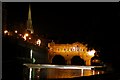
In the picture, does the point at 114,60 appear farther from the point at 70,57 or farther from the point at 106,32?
the point at 70,57

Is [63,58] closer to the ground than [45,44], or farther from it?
closer to the ground

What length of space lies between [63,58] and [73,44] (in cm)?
420

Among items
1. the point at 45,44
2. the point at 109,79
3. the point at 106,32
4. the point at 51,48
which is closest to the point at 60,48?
the point at 51,48

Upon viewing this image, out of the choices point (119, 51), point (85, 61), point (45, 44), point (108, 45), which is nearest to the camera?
point (119, 51)

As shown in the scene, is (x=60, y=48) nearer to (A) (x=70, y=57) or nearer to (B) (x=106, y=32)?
(A) (x=70, y=57)

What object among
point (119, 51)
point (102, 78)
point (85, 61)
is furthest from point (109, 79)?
point (85, 61)

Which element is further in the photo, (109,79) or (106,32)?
(106,32)

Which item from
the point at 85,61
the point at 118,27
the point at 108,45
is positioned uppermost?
the point at 118,27

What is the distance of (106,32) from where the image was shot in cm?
518

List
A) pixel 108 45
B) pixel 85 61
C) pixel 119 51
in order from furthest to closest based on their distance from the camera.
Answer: pixel 85 61
pixel 108 45
pixel 119 51

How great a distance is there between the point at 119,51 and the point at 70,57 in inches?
1124

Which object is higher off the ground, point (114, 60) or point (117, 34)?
point (117, 34)

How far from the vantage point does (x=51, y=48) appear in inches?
1259

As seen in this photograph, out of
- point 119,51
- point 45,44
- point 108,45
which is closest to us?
point 119,51
